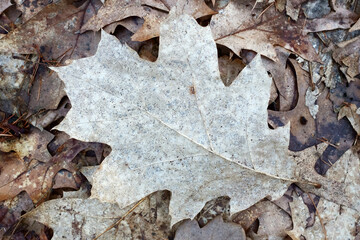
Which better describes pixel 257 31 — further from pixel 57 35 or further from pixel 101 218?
pixel 101 218

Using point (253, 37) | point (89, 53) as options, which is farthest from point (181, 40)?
point (89, 53)

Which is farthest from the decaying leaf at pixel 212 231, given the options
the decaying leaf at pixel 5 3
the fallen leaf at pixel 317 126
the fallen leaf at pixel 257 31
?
the decaying leaf at pixel 5 3

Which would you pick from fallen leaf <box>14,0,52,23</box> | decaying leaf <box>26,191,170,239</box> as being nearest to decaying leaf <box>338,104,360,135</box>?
decaying leaf <box>26,191,170,239</box>

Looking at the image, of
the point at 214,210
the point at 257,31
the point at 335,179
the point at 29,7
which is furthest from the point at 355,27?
the point at 29,7

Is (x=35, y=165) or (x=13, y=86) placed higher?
(x=13, y=86)

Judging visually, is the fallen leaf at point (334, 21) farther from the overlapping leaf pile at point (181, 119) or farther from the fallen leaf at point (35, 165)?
the fallen leaf at point (35, 165)

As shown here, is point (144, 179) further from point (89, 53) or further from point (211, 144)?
point (89, 53)

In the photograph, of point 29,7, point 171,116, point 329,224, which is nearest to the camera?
point 171,116
